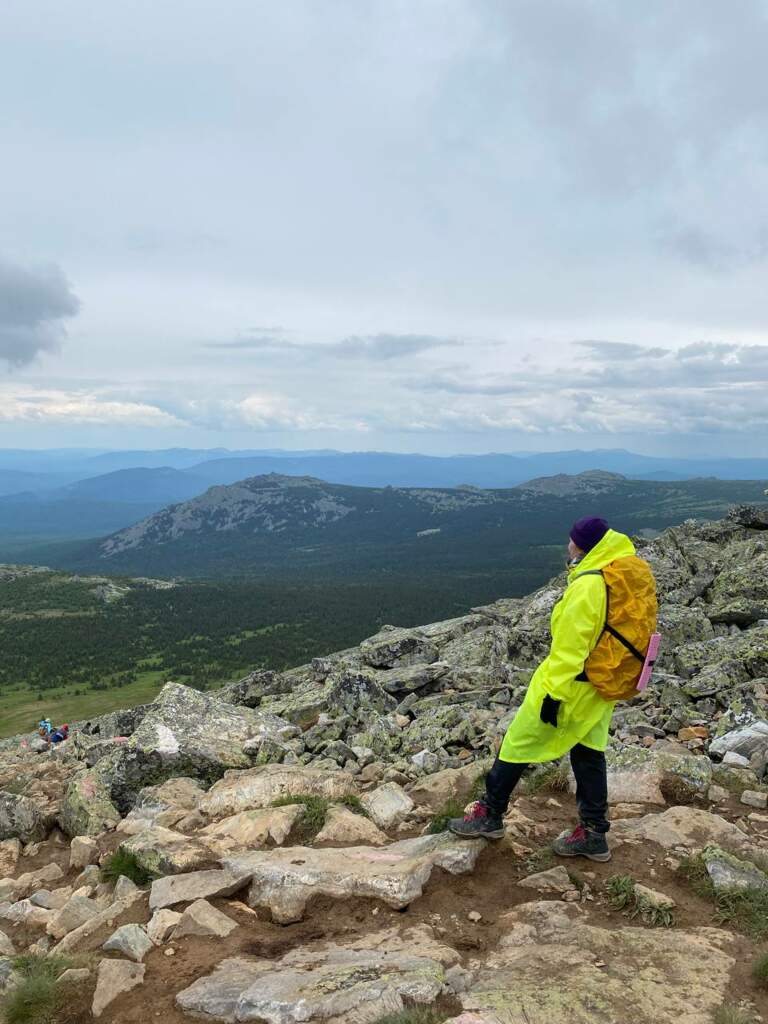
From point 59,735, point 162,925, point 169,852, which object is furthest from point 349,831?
point 59,735

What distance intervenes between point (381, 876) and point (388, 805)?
2725 mm

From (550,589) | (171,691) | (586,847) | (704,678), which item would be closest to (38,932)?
(586,847)

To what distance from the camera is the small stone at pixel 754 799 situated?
Answer: 936 cm

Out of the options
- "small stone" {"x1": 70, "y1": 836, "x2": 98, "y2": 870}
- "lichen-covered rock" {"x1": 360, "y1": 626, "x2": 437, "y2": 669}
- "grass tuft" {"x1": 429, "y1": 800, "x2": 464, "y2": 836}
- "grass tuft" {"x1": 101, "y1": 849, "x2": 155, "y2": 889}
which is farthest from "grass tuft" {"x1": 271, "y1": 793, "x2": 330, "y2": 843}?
"lichen-covered rock" {"x1": 360, "y1": 626, "x2": 437, "y2": 669}

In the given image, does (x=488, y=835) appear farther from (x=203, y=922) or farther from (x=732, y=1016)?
(x=203, y=922)

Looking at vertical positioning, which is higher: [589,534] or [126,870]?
[589,534]

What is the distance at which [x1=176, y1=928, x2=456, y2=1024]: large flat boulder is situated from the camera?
503 centimetres

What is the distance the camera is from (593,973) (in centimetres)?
534

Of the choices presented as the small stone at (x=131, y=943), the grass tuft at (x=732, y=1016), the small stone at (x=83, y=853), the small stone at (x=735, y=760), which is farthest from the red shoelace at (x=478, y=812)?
the small stone at (x=83, y=853)

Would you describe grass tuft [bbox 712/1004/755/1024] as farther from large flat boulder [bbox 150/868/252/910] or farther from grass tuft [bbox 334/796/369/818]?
grass tuft [bbox 334/796/369/818]

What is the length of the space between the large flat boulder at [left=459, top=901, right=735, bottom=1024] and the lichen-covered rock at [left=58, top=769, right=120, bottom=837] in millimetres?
8564

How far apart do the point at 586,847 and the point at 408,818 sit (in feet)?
10.2

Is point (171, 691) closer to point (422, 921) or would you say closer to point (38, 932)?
point (38, 932)

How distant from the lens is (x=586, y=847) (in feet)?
24.5
